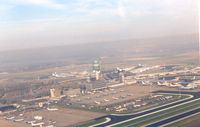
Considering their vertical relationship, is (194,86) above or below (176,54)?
below

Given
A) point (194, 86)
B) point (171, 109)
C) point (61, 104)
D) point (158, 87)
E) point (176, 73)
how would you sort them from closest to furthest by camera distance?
point (171, 109)
point (61, 104)
point (194, 86)
point (158, 87)
point (176, 73)

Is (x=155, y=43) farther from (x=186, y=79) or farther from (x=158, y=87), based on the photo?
(x=158, y=87)

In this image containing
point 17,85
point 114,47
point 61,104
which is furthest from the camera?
point 114,47

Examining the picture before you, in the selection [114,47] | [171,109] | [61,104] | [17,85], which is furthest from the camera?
[114,47]

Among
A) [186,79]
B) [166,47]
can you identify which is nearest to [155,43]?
[166,47]

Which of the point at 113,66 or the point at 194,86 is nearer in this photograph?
the point at 194,86

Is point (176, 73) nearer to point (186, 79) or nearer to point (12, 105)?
point (186, 79)

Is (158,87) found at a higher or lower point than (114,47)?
lower

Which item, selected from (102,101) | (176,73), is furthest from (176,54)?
(102,101)

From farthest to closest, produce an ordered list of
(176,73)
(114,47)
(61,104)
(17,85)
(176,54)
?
1. (114,47)
2. (176,54)
3. (176,73)
4. (17,85)
5. (61,104)
